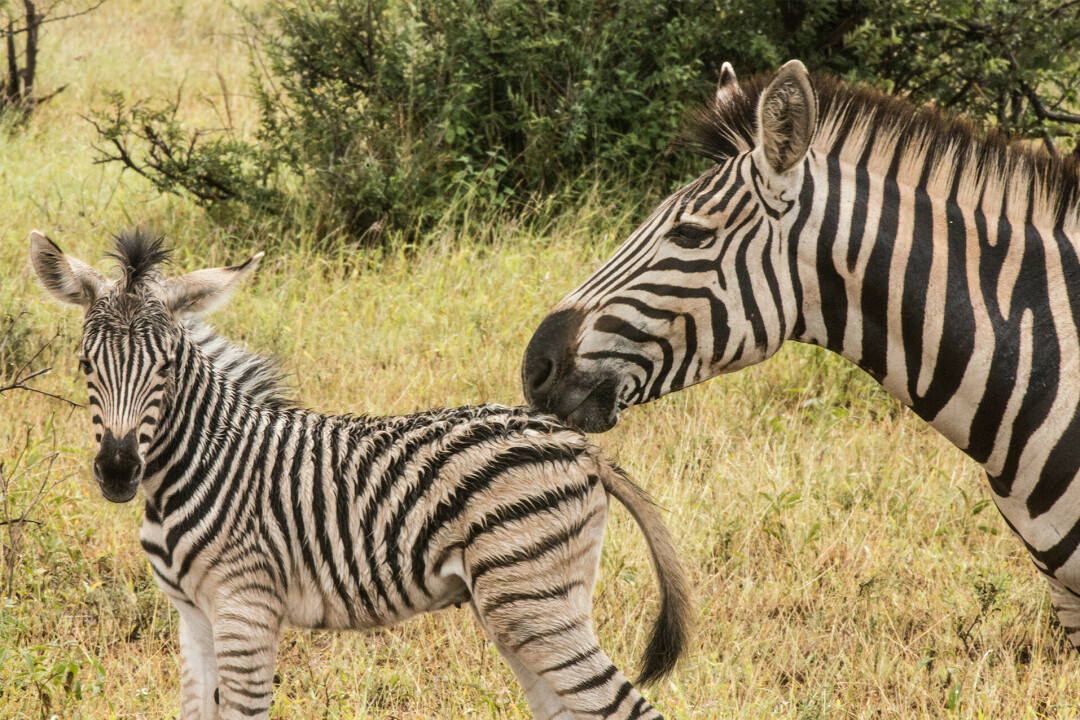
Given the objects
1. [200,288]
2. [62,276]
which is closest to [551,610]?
[200,288]

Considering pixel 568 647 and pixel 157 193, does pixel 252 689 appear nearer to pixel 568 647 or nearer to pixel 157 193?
pixel 568 647

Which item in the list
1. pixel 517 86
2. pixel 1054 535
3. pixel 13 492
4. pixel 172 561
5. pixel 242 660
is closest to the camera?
pixel 1054 535

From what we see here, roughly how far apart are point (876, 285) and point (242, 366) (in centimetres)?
256

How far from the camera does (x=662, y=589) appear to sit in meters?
3.87

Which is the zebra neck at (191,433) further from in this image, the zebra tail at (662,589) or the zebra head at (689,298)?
the zebra tail at (662,589)

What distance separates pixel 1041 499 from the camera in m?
3.24

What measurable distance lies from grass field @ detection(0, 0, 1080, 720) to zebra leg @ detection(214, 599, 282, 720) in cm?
66

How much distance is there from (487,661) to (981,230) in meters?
2.73

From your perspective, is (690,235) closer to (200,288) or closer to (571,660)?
(571,660)

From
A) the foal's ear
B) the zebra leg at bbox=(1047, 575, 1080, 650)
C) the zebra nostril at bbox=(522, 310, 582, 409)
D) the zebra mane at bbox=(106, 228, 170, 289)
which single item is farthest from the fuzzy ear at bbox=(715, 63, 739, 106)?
the zebra mane at bbox=(106, 228, 170, 289)

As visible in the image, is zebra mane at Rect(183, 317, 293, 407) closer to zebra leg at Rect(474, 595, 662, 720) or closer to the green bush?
zebra leg at Rect(474, 595, 662, 720)

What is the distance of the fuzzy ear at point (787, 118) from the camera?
3152 millimetres

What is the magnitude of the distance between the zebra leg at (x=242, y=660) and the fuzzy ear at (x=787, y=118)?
2364mm

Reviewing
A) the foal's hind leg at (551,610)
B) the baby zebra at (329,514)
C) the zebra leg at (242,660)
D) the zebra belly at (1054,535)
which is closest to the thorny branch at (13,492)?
the baby zebra at (329,514)
